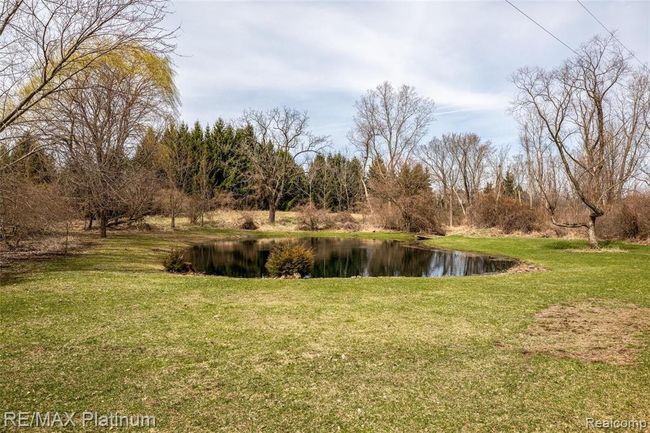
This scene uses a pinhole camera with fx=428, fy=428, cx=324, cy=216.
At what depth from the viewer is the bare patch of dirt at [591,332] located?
225 inches

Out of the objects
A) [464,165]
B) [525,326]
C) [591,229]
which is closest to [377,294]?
[525,326]

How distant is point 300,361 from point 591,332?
472cm

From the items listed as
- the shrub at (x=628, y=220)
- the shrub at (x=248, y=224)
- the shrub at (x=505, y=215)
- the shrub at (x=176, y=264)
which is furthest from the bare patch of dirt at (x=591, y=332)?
the shrub at (x=248, y=224)

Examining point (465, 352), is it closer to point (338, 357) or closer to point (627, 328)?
point (338, 357)

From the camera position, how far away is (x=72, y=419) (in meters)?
3.69

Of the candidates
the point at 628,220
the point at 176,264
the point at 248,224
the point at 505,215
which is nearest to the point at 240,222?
the point at 248,224

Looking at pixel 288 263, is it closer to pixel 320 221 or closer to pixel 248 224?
pixel 248 224

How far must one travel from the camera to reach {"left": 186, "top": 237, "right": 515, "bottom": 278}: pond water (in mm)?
16422

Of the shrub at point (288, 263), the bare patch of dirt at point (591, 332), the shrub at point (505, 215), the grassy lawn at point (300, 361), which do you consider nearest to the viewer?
the grassy lawn at point (300, 361)

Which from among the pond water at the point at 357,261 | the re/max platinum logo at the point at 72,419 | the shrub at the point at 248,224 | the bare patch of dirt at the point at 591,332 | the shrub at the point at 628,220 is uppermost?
the shrub at the point at 628,220

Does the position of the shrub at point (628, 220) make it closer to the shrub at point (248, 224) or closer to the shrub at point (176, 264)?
the shrub at point (176, 264)

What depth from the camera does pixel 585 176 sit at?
977 inches

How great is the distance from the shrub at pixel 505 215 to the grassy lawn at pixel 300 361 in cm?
2342

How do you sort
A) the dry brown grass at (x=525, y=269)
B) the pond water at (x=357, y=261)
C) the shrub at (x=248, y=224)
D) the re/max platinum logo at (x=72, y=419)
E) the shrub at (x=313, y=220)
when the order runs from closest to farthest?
the re/max platinum logo at (x=72, y=419) < the dry brown grass at (x=525, y=269) < the pond water at (x=357, y=261) < the shrub at (x=248, y=224) < the shrub at (x=313, y=220)
